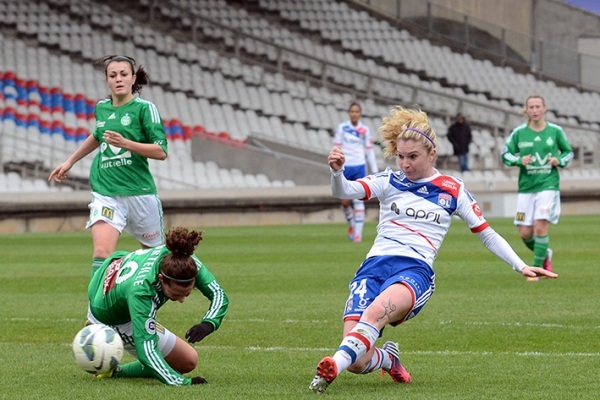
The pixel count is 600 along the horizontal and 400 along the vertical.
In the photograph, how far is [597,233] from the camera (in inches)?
906

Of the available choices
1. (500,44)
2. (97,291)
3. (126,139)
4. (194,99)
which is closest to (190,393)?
(97,291)

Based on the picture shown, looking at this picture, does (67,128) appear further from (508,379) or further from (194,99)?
(508,379)

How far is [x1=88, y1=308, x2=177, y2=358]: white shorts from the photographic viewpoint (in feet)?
24.5

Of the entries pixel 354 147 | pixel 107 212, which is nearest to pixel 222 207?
pixel 354 147

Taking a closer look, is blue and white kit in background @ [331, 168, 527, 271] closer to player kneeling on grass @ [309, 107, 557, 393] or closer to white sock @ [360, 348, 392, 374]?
player kneeling on grass @ [309, 107, 557, 393]

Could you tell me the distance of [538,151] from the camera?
1446 cm

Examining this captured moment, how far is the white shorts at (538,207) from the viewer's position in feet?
47.3

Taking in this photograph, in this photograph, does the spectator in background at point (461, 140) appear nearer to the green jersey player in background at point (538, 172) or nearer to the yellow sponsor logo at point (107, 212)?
the green jersey player in background at point (538, 172)

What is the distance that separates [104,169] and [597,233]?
48.6ft

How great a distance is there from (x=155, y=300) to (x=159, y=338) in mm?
328

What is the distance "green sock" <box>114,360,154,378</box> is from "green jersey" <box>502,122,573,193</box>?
24.9ft

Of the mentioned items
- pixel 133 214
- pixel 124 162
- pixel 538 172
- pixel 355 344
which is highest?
pixel 124 162

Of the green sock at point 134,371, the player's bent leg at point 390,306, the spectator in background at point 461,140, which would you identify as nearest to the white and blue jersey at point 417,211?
the player's bent leg at point 390,306

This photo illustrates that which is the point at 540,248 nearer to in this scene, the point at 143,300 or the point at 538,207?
the point at 538,207
